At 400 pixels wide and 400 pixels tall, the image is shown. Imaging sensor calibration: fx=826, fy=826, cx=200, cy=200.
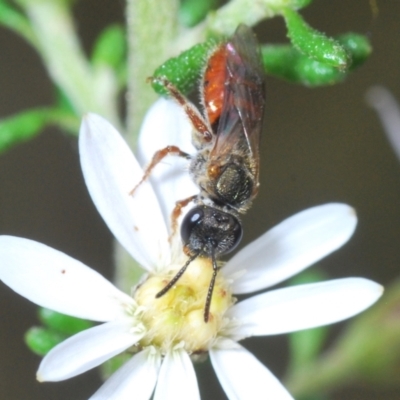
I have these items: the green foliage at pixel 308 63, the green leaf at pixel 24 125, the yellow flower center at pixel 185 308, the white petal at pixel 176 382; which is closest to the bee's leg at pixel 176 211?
the yellow flower center at pixel 185 308

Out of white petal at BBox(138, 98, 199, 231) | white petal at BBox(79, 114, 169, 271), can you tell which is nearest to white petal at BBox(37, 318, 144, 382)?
white petal at BBox(79, 114, 169, 271)

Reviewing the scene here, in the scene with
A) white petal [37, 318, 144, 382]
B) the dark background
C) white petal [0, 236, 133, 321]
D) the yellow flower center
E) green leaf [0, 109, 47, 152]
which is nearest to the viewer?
white petal [37, 318, 144, 382]

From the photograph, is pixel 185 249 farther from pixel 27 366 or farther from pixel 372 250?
pixel 372 250

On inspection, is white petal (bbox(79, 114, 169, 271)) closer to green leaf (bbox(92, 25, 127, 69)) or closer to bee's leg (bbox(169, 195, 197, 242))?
bee's leg (bbox(169, 195, 197, 242))

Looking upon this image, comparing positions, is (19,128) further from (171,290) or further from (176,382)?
(176,382)

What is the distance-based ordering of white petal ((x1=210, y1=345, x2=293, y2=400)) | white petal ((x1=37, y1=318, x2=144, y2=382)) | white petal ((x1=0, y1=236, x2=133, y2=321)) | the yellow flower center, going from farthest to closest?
1. the yellow flower center
2. white petal ((x1=210, y1=345, x2=293, y2=400))
3. white petal ((x1=0, y1=236, x2=133, y2=321))
4. white petal ((x1=37, y1=318, x2=144, y2=382))
